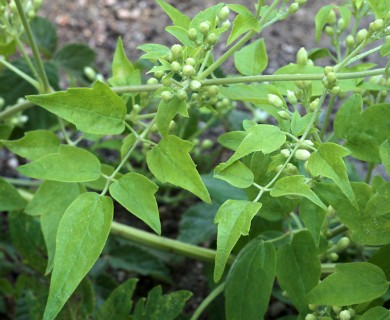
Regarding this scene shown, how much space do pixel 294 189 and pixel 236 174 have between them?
112 mm

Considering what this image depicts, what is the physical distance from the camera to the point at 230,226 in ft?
3.51

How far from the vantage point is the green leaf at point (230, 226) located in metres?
1.06

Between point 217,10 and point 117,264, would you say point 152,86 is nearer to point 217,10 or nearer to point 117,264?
→ point 217,10

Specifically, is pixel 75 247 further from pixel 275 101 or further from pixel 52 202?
pixel 275 101

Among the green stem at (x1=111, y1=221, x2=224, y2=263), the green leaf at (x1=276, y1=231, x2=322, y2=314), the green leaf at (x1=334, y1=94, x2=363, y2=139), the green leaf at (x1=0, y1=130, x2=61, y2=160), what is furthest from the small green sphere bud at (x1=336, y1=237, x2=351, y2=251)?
the green leaf at (x1=0, y1=130, x2=61, y2=160)

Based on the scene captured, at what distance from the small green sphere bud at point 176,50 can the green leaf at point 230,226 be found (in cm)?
27

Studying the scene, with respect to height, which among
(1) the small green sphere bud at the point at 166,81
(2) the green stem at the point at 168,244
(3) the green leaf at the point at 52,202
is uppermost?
(1) the small green sphere bud at the point at 166,81

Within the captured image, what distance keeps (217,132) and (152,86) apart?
123 cm

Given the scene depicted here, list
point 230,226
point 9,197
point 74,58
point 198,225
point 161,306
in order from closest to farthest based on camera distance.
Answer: point 230,226
point 161,306
point 9,197
point 198,225
point 74,58

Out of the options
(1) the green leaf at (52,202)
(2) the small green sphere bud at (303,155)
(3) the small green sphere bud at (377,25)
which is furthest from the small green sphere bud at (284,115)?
(1) the green leaf at (52,202)

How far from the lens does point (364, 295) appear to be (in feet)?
3.87

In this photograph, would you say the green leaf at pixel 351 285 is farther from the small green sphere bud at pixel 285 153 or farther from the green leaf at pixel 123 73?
the green leaf at pixel 123 73

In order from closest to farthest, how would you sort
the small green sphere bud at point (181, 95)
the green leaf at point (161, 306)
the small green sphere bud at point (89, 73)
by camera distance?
1. the small green sphere bud at point (181, 95)
2. the green leaf at point (161, 306)
3. the small green sphere bud at point (89, 73)

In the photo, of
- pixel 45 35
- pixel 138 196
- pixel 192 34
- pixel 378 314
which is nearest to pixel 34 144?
pixel 138 196
